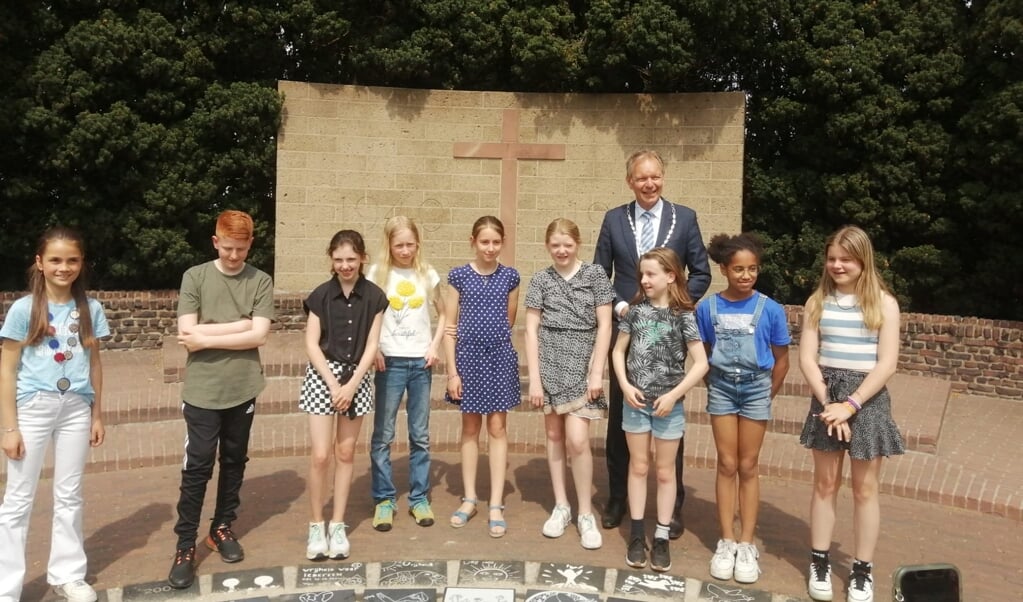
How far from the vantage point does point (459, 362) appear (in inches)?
177

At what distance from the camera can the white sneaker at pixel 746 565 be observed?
12.7ft

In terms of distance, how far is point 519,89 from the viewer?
11.0 m

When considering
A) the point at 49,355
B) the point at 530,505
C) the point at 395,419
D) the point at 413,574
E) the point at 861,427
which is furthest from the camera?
the point at 530,505

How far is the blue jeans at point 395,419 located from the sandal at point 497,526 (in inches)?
16.9

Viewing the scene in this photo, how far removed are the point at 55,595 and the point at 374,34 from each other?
28.3ft

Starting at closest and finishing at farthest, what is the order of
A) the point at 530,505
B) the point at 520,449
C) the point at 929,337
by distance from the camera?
the point at 530,505 < the point at 520,449 < the point at 929,337

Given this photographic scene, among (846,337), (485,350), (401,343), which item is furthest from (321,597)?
(846,337)

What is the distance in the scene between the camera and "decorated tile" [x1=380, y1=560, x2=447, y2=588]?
379cm

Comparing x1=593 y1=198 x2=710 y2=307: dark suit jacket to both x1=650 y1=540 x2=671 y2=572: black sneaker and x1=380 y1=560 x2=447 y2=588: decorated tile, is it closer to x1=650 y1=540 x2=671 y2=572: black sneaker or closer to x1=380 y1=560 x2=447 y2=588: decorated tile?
x1=650 y1=540 x2=671 y2=572: black sneaker

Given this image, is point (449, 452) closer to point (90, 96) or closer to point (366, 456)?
point (366, 456)

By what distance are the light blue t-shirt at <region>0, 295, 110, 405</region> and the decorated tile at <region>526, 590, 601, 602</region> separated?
2.22 meters

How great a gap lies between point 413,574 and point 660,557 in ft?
3.97

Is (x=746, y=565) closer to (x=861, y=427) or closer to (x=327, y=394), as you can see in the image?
(x=861, y=427)

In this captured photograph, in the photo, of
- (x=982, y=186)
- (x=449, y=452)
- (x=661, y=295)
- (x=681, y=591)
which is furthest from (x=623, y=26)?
(x=681, y=591)
